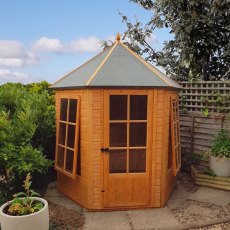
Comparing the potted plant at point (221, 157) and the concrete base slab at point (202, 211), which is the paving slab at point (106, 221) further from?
the potted plant at point (221, 157)

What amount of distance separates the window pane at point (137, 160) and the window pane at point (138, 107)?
0.63m

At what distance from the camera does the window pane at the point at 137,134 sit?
596 cm

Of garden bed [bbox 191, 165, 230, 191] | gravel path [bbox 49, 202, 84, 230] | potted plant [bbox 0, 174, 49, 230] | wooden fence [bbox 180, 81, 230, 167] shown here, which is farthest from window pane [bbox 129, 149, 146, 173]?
wooden fence [bbox 180, 81, 230, 167]

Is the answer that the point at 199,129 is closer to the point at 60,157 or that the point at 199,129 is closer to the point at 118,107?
the point at 118,107

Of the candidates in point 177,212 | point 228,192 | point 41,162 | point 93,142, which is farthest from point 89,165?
point 228,192

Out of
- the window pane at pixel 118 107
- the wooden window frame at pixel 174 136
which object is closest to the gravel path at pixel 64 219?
the window pane at pixel 118 107

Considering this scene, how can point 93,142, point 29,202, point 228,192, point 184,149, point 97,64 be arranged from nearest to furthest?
point 29,202 → point 93,142 → point 97,64 → point 228,192 → point 184,149

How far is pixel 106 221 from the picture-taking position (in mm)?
5652

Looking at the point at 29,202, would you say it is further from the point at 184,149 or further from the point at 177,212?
the point at 184,149

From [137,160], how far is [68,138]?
1469 millimetres

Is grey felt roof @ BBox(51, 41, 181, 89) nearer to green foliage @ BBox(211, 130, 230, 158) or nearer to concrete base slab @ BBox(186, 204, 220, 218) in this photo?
green foliage @ BBox(211, 130, 230, 158)

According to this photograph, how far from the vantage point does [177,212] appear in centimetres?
607

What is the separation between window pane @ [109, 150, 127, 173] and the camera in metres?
6.00

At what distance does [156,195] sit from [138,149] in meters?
0.99
